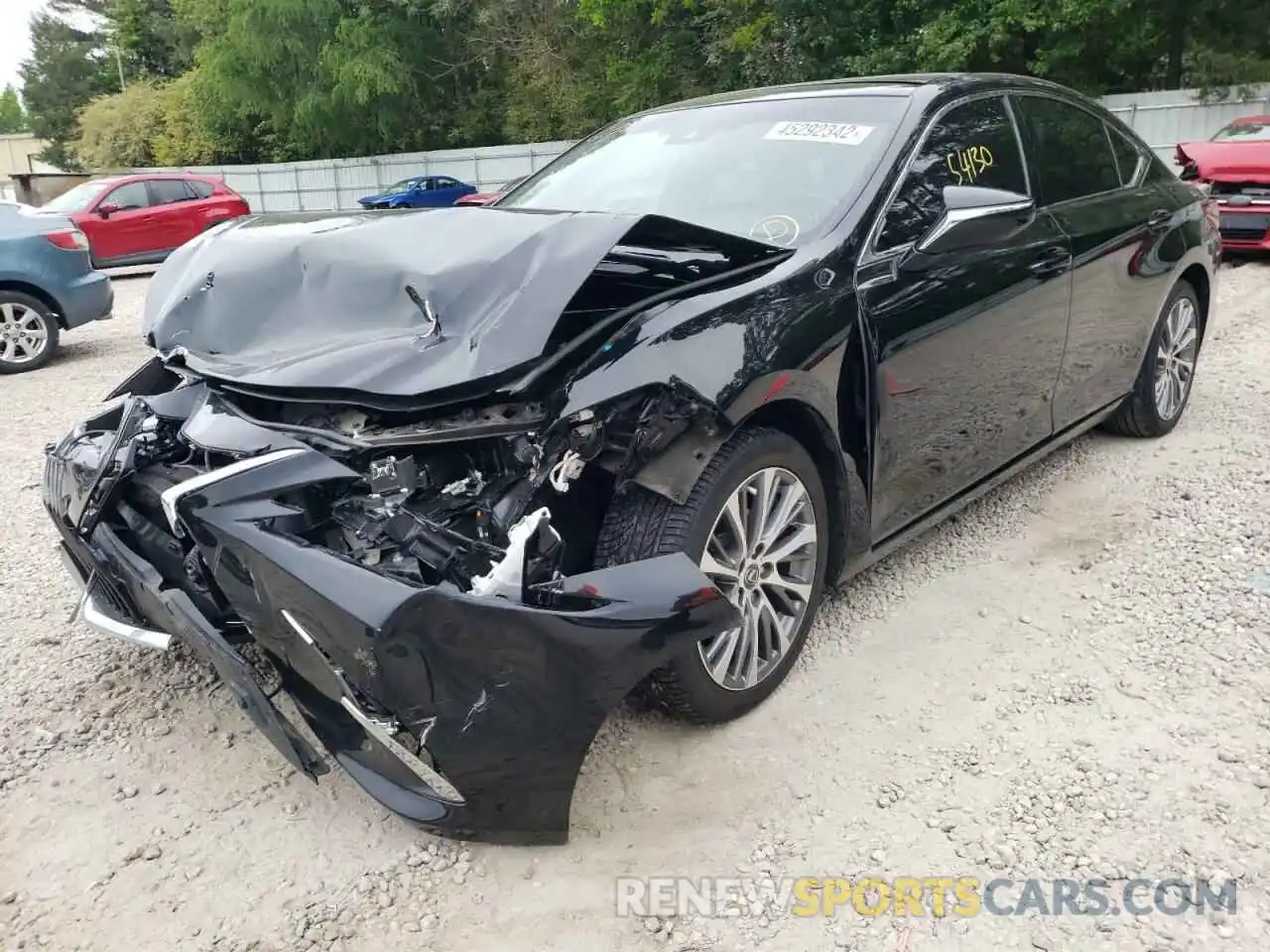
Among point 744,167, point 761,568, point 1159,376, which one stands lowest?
point 1159,376

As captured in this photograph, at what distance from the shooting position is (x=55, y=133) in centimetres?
5019

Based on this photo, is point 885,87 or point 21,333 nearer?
point 885,87

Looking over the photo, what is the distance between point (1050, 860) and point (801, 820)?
0.56 m

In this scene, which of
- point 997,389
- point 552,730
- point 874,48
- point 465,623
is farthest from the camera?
point 874,48

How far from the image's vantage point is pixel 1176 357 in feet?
16.0

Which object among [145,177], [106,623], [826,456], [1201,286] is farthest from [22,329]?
[1201,286]

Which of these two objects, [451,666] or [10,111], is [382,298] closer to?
[451,666]

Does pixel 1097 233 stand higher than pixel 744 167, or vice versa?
pixel 744 167

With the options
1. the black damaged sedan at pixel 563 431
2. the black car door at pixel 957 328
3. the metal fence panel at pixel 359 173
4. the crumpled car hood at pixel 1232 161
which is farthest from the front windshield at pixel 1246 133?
the metal fence panel at pixel 359 173

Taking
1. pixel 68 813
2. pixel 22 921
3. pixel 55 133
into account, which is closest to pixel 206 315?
pixel 68 813

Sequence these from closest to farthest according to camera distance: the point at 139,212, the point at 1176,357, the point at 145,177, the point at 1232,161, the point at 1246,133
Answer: the point at 1176,357
the point at 1232,161
the point at 1246,133
the point at 139,212
the point at 145,177

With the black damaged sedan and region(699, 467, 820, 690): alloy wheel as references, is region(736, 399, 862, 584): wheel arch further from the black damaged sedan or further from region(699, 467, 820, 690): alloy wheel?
region(699, 467, 820, 690): alloy wheel

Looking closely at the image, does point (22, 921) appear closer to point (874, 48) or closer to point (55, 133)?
point (874, 48)

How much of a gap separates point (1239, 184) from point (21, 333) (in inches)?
444
